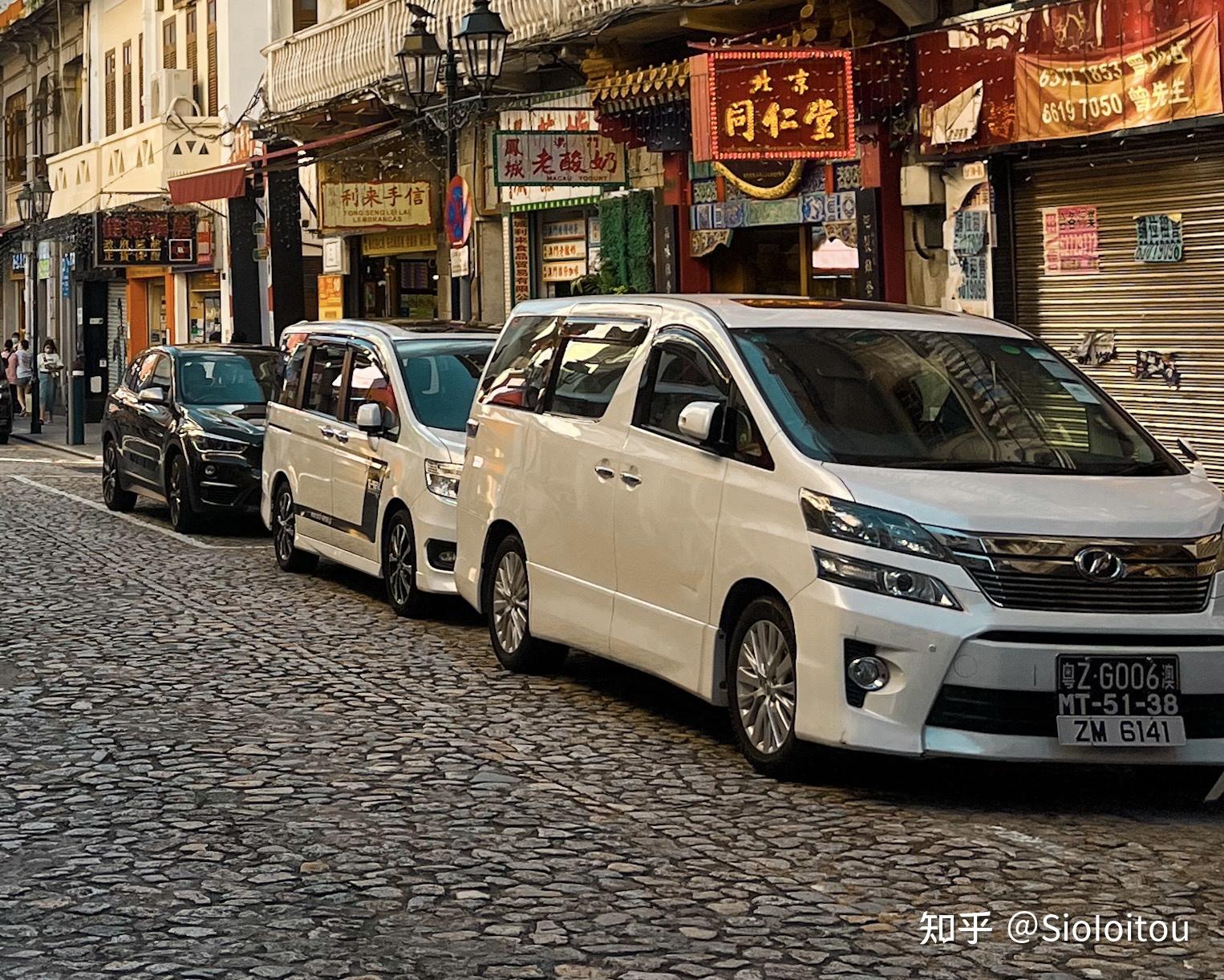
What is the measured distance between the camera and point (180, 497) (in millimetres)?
18172

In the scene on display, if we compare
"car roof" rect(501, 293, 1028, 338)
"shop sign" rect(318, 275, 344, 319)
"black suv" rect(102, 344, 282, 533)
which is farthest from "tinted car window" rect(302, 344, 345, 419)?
"shop sign" rect(318, 275, 344, 319)

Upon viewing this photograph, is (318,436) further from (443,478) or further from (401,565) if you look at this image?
(443,478)

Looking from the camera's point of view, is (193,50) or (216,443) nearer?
(216,443)

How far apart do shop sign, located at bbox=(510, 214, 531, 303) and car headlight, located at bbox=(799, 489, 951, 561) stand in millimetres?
19836

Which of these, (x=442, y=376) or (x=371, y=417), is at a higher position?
(x=442, y=376)

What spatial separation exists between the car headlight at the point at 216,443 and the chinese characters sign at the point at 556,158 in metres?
4.78

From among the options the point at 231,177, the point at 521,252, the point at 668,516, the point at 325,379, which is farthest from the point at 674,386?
the point at 231,177

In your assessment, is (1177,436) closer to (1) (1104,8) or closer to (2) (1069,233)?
(2) (1069,233)

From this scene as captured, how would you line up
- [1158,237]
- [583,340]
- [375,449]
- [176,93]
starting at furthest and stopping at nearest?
1. [176,93]
2. [1158,237]
3. [375,449]
4. [583,340]

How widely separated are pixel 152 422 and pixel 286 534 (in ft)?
14.7

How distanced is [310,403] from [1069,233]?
20.2ft

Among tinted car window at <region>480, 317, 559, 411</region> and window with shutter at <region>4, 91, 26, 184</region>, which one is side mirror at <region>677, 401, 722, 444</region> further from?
window with shutter at <region>4, 91, 26, 184</region>

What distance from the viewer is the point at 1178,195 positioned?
50.4 ft

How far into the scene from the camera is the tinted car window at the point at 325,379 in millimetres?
14078
